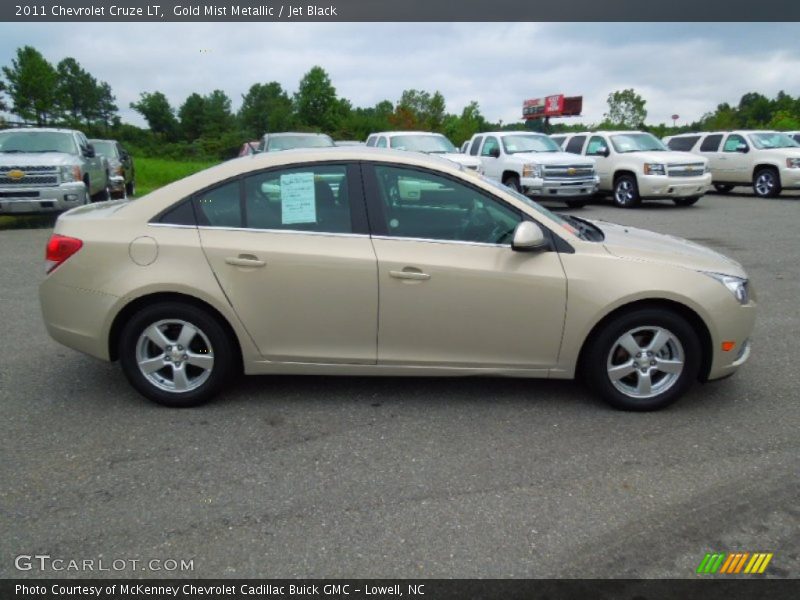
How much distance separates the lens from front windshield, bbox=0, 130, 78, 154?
44.4ft

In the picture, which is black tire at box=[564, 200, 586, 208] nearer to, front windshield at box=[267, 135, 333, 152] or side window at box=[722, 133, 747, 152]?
side window at box=[722, 133, 747, 152]

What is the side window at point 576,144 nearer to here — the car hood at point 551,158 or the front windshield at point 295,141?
the car hood at point 551,158

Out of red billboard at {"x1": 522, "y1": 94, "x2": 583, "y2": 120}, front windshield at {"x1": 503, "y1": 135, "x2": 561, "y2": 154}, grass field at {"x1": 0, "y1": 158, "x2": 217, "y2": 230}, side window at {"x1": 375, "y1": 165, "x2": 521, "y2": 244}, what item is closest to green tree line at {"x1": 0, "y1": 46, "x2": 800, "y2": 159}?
red billboard at {"x1": 522, "y1": 94, "x2": 583, "y2": 120}

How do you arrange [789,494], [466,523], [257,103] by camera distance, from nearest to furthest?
[466,523] < [789,494] < [257,103]

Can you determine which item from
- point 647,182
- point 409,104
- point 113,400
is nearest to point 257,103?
point 409,104

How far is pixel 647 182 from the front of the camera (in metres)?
16.8

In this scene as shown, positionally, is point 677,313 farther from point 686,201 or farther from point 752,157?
point 752,157

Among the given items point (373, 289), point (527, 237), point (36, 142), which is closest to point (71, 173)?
point (36, 142)

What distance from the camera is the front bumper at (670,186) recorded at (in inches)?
658

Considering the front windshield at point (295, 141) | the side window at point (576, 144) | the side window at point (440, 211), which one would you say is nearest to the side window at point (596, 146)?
the side window at point (576, 144)

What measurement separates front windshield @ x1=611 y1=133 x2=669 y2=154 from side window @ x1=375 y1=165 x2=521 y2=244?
15.0 meters

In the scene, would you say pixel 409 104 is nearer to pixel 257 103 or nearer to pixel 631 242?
pixel 257 103
